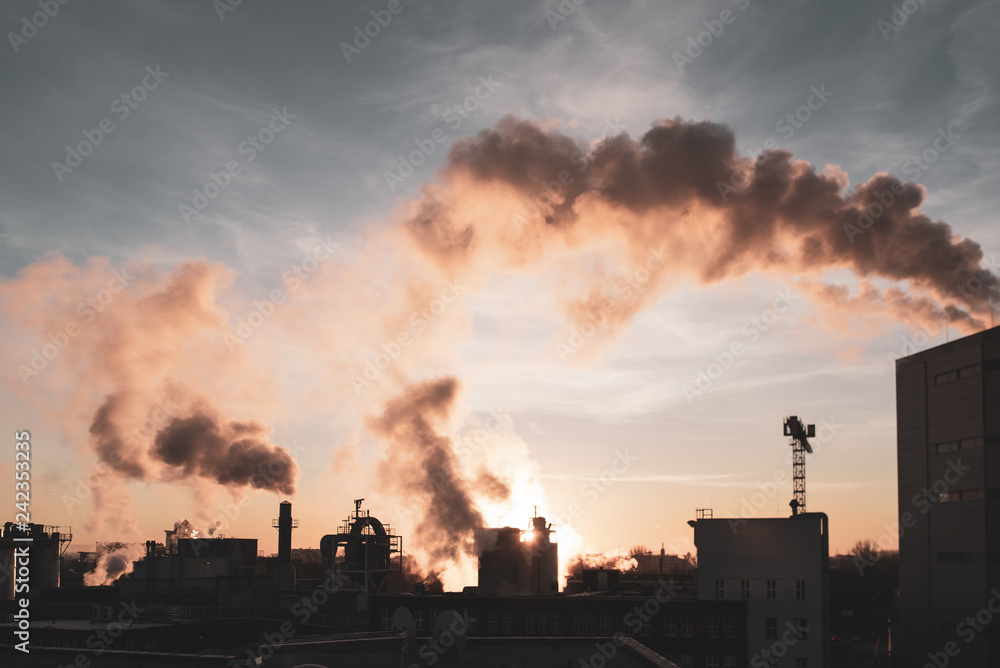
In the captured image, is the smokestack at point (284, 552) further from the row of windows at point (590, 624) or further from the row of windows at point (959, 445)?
the row of windows at point (959, 445)

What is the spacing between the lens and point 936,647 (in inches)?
2689

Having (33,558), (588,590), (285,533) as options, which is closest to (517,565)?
(588,590)

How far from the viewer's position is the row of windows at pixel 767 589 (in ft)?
178

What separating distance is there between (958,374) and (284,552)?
55.2 metres

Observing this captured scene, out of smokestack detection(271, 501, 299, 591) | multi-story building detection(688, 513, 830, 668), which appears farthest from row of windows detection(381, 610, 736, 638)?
smokestack detection(271, 501, 299, 591)

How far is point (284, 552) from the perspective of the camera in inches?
2680

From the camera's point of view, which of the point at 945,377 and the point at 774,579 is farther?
the point at 945,377

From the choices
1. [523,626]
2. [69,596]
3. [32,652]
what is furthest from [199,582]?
[32,652]

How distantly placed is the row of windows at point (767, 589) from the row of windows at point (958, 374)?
25424mm

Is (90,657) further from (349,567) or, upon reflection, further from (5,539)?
(5,539)

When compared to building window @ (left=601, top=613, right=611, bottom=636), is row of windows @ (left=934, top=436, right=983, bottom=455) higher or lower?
higher

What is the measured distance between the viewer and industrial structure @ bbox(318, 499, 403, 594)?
68062 millimetres

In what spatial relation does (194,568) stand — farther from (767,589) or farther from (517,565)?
(767,589)

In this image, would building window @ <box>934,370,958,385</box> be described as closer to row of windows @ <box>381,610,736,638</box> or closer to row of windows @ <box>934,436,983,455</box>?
row of windows @ <box>934,436,983,455</box>
